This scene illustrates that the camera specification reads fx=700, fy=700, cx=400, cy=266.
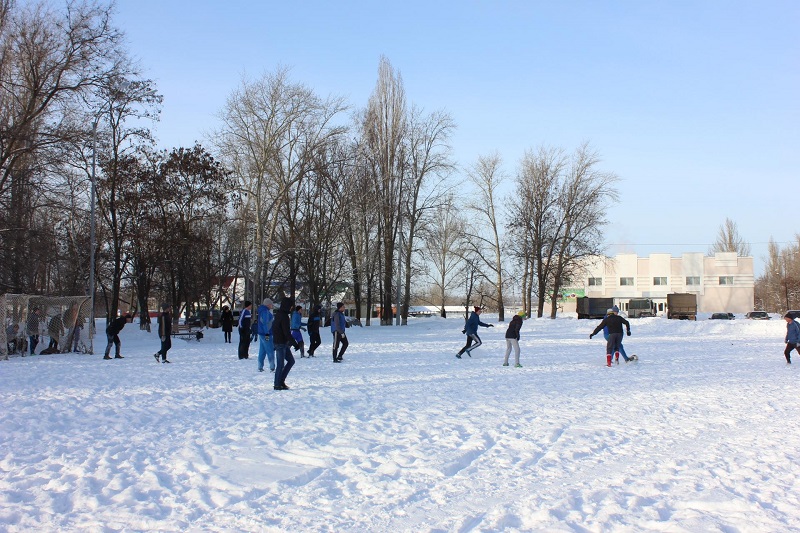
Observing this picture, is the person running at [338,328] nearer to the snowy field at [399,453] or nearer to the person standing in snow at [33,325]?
the snowy field at [399,453]

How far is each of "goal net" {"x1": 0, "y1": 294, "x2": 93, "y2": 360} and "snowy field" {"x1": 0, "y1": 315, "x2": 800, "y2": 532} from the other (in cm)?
851

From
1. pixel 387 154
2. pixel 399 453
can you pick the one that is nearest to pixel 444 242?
pixel 387 154

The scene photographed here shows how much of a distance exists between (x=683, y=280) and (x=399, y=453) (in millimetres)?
84333

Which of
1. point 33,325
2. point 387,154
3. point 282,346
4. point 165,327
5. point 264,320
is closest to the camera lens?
point 282,346

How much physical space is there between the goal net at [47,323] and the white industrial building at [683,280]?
66.2 meters

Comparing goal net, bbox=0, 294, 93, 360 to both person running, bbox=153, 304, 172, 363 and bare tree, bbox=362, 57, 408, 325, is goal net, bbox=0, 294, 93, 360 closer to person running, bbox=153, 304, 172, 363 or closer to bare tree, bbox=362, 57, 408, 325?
person running, bbox=153, 304, 172, 363

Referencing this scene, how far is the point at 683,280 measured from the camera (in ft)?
278

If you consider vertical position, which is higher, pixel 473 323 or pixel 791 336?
pixel 473 323

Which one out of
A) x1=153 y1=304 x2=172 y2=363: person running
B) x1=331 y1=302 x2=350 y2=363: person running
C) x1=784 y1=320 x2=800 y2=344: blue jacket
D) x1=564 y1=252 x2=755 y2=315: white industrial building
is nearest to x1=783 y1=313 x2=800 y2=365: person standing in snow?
x1=784 y1=320 x2=800 y2=344: blue jacket

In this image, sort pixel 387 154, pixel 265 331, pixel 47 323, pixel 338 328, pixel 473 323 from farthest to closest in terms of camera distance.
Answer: pixel 387 154, pixel 47 323, pixel 473 323, pixel 338 328, pixel 265 331

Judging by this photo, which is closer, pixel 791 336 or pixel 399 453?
pixel 399 453

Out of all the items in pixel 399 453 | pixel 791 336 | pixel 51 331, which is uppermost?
pixel 791 336

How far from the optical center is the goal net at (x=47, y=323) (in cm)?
2272

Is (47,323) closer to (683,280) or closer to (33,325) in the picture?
(33,325)
